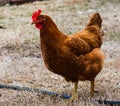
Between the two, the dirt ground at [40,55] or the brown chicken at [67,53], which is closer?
the brown chicken at [67,53]

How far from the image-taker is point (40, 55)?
27.6 ft

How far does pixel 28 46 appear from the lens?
9.10 meters

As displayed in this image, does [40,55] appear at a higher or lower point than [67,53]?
lower

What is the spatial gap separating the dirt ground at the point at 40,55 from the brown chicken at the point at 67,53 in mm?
359

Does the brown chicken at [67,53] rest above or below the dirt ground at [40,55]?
above

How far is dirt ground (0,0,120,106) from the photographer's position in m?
5.86

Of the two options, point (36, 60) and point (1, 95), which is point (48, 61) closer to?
point (1, 95)

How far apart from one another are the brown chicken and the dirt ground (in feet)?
1.18

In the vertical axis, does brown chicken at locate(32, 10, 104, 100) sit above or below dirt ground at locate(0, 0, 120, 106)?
above

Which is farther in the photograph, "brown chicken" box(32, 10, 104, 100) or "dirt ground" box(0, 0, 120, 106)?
"dirt ground" box(0, 0, 120, 106)

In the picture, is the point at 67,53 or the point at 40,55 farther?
the point at 40,55

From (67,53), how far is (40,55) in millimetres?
3024

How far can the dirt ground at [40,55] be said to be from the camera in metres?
5.86

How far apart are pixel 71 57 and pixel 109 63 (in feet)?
7.54
